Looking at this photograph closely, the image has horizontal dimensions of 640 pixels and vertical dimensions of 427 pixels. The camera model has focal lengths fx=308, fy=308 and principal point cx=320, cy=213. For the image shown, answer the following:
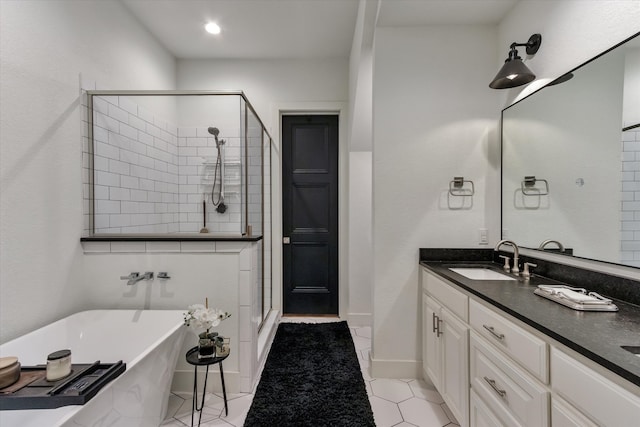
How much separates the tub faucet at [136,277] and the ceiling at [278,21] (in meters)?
2.21

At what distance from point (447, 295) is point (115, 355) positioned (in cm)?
199

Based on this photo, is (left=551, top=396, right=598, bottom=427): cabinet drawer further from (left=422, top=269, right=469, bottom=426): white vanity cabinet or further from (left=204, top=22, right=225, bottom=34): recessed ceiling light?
(left=204, top=22, right=225, bottom=34): recessed ceiling light

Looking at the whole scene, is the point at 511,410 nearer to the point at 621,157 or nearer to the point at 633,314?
the point at 633,314

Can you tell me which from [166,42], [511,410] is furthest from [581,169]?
[166,42]

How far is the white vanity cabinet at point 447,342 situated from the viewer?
1567 mm

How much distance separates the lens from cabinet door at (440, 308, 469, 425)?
1.55 meters

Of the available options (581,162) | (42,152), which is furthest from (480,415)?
(42,152)

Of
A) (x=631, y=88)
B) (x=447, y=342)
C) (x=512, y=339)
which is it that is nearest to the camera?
(x=512, y=339)

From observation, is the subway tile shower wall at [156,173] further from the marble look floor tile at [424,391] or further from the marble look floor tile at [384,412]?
the marble look floor tile at [424,391]

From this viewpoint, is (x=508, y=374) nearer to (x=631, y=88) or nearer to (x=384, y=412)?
(x=384, y=412)

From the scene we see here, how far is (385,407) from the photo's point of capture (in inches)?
76.0

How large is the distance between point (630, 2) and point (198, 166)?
2763 millimetres

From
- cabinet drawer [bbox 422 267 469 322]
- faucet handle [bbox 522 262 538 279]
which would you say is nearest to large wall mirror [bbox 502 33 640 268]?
faucet handle [bbox 522 262 538 279]

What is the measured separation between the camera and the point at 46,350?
165 cm
